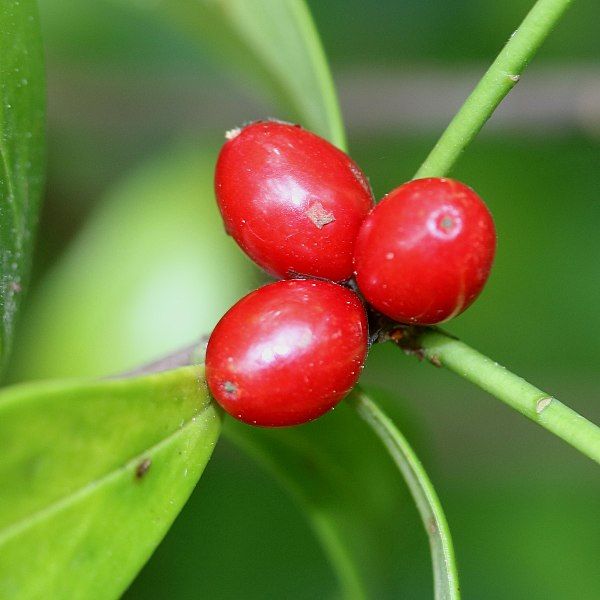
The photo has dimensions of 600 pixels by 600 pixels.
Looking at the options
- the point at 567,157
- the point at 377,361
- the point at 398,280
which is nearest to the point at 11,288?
the point at 398,280

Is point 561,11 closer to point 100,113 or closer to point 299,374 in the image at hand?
point 299,374

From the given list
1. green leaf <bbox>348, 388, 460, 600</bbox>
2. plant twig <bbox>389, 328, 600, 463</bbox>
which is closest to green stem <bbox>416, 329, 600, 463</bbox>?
plant twig <bbox>389, 328, 600, 463</bbox>

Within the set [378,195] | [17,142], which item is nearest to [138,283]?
[378,195]

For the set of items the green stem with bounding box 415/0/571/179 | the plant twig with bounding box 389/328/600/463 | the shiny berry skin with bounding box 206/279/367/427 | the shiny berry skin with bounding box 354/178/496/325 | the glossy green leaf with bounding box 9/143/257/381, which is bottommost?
the glossy green leaf with bounding box 9/143/257/381

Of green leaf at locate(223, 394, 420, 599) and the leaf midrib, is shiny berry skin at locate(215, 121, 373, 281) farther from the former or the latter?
green leaf at locate(223, 394, 420, 599)

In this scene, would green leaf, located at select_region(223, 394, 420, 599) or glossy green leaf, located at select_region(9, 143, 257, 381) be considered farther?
glossy green leaf, located at select_region(9, 143, 257, 381)

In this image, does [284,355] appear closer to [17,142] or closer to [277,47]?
[17,142]

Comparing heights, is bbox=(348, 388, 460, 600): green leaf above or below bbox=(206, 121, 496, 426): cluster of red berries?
below

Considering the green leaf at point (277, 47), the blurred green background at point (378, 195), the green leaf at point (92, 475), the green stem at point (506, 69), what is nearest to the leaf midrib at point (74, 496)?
the green leaf at point (92, 475)
